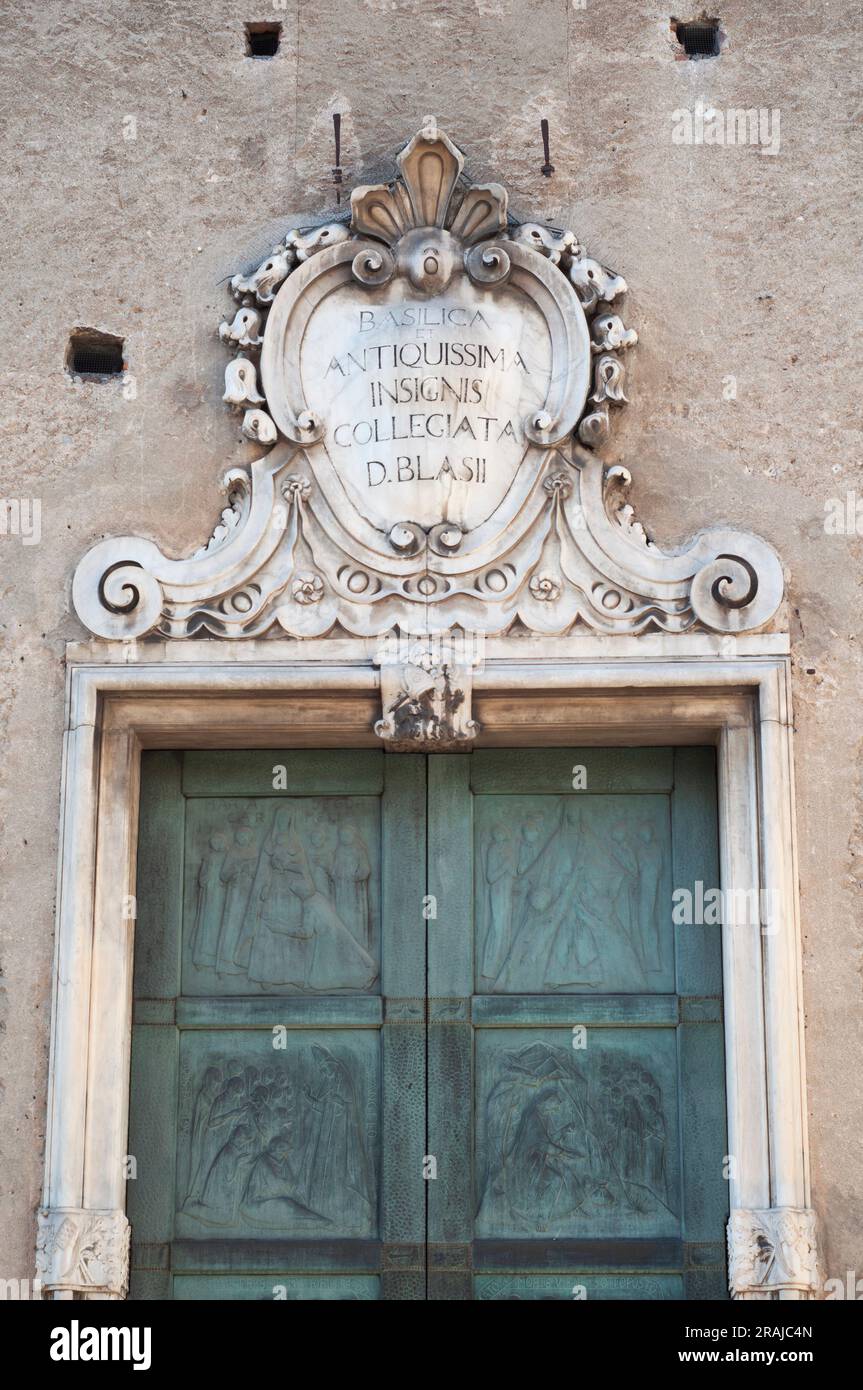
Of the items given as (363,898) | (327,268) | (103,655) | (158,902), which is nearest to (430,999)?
(363,898)

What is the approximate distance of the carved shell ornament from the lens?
716cm

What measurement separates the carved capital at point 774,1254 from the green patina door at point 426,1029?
0.21 meters

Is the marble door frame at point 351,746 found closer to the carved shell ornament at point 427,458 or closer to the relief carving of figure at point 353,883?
the carved shell ornament at point 427,458

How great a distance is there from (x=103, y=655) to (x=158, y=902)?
732mm

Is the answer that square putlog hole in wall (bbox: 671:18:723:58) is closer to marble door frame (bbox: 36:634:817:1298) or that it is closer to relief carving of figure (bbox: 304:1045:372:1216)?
marble door frame (bbox: 36:634:817:1298)

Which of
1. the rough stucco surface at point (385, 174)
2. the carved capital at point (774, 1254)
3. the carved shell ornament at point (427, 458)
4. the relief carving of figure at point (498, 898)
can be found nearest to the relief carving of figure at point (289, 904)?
the relief carving of figure at point (498, 898)

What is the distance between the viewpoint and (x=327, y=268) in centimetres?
737

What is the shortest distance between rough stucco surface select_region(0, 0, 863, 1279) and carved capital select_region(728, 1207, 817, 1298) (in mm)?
892

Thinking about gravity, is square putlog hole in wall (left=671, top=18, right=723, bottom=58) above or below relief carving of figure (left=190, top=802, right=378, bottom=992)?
above

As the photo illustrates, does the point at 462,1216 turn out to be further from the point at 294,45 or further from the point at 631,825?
the point at 294,45

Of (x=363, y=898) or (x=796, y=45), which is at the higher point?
(x=796, y=45)

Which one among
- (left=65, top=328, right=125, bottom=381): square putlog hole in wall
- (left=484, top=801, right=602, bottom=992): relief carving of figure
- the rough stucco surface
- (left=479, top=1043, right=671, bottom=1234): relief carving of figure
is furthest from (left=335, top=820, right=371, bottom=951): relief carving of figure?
(left=65, top=328, right=125, bottom=381): square putlog hole in wall
